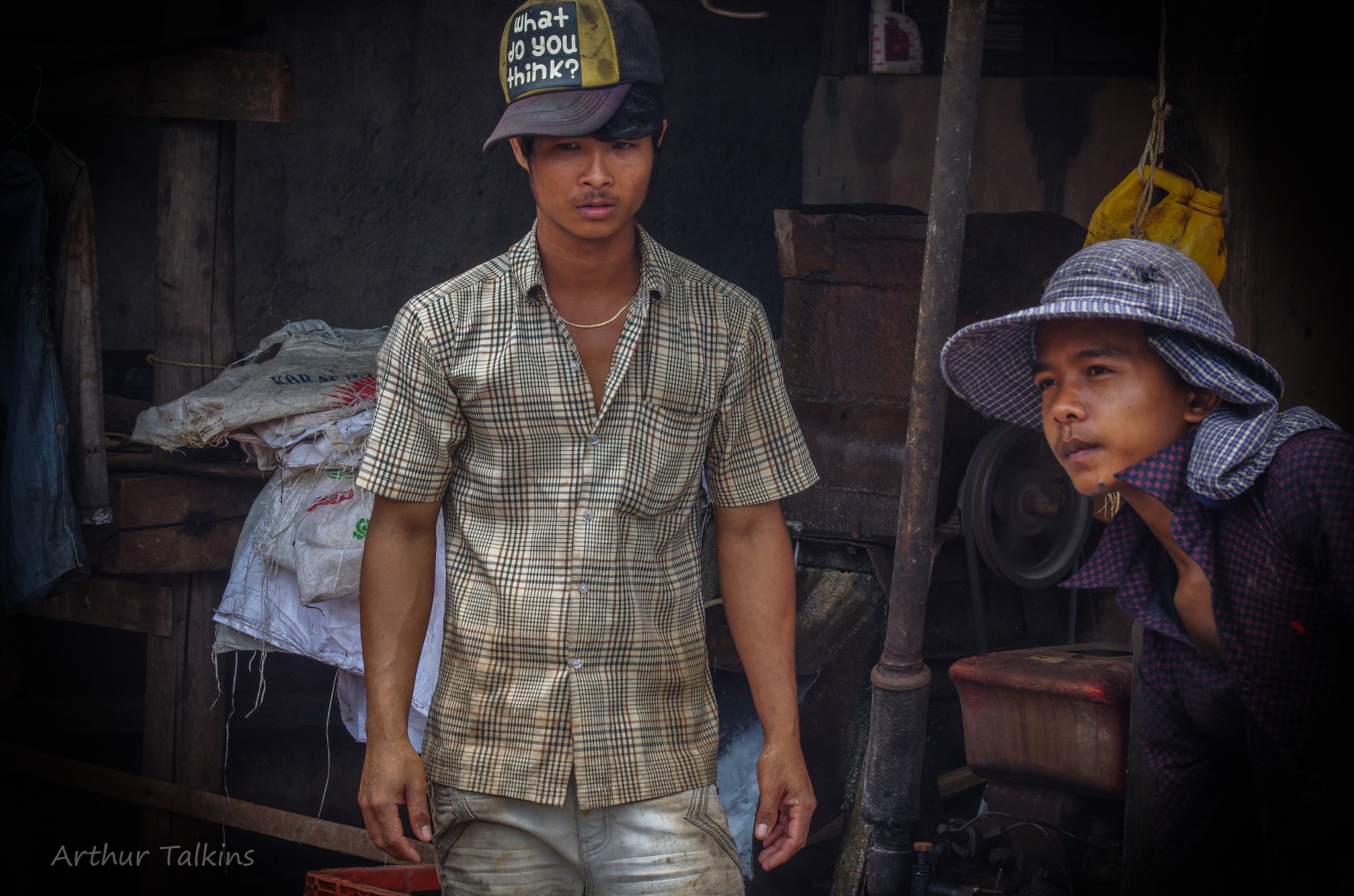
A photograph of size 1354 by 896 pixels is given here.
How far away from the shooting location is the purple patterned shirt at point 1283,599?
1.65 m

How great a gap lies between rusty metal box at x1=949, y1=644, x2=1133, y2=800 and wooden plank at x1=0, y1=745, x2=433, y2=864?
1.95 metres

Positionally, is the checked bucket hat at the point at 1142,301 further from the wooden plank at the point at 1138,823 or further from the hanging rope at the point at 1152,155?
the wooden plank at the point at 1138,823

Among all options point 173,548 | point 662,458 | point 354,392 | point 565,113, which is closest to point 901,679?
point 662,458

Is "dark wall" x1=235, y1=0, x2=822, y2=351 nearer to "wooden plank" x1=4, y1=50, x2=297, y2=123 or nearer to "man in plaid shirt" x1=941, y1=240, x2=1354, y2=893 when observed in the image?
"wooden plank" x1=4, y1=50, x2=297, y2=123

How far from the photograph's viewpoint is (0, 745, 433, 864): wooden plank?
3.91 m

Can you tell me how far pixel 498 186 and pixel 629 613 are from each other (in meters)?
3.86

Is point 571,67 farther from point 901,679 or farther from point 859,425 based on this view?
point 859,425

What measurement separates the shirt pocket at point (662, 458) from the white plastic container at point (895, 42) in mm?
3759

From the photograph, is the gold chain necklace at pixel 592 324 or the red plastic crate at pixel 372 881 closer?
the gold chain necklace at pixel 592 324

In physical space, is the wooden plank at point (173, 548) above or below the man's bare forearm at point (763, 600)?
below

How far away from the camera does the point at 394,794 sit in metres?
1.99

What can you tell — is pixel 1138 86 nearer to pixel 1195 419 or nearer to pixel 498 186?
pixel 498 186

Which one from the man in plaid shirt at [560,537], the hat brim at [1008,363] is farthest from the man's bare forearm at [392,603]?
the hat brim at [1008,363]

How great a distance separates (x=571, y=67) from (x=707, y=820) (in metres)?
1.40
